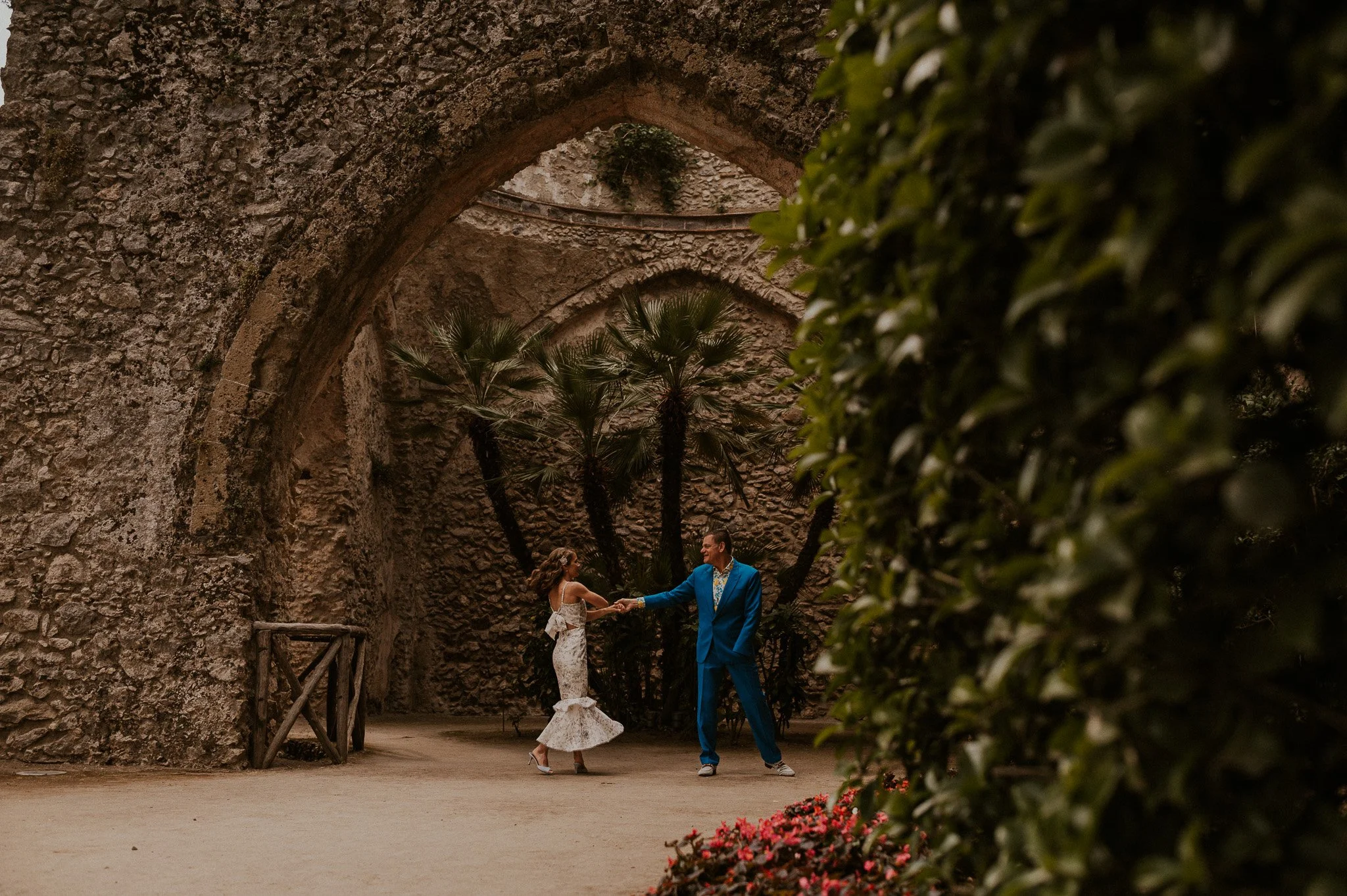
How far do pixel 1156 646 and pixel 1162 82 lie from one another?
0.56 meters

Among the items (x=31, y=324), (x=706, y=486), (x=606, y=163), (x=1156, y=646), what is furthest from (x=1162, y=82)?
(x=606, y=163)

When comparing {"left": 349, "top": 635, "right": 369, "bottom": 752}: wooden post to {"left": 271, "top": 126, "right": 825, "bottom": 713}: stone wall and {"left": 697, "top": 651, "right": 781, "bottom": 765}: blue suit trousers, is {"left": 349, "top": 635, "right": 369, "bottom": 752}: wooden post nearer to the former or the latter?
{"left": 697, "top": 651, "right": 781, "bottom": 765}: blue suit trousers

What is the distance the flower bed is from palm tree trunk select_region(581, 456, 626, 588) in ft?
18.2

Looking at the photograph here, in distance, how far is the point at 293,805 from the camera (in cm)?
479

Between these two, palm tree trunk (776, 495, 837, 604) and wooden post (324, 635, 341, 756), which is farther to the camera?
palm tree trunk (776, 495, 837, 604)

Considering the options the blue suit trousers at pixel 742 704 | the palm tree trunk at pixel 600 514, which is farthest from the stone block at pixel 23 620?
the palm tree trunk at pixel 600 514

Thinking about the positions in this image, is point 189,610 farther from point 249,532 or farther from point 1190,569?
point 1190,569

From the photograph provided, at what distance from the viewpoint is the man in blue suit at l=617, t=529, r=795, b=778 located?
668 cm

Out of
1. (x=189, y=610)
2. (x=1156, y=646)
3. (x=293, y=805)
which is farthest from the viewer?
(x=189, y=610)

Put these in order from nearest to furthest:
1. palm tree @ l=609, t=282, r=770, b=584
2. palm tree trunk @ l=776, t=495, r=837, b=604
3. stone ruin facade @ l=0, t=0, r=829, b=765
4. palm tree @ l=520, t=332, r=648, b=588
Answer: stone ruin facade @ l=0, t=0, r=829, b=765 → palm tree @ l=609, t=282, r=770, b=584 → palm tree @ l=520, t=332, r=648, b=588 → palm tree trunk @ l=776, t=495, r=837, b=604

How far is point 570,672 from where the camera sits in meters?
6.97

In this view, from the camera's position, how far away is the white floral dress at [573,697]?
677 cm

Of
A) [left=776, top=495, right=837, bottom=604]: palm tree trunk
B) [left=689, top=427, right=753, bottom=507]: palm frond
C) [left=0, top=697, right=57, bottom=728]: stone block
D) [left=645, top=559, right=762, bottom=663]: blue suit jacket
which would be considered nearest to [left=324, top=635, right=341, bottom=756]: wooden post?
[left=0, top=697, right=57, bottom=728]: stone block

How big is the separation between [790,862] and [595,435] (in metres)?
6.22
